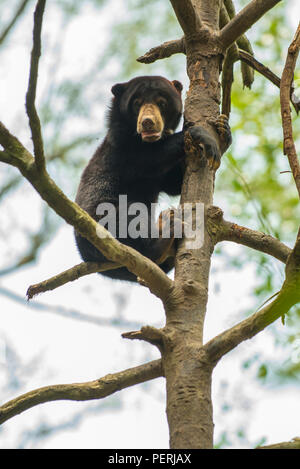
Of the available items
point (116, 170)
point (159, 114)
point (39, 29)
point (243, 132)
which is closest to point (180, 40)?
point (159, 114)

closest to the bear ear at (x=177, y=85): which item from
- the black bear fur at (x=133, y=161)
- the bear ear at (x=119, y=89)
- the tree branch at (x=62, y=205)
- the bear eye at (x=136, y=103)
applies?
the black bear fur at (x=133, y=161)

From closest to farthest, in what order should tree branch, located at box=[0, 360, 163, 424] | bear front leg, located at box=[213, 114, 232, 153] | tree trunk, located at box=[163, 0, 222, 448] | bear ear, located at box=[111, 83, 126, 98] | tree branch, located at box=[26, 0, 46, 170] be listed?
tree branch, located at box=[26, 0, 46, 170] < tree trunk, located at box=[163, 0, 222, 448] < tree branch, located at box=[0, 360, 163, 424] < bear front leg, located at box=[213, 114, 232, 153] < bear ear, located at box=[111, 83, 126, 98]

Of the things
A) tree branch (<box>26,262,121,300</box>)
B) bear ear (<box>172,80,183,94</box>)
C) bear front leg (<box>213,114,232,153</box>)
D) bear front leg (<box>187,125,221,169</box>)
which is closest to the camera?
tree branch (<box>26,262,121,300</box>)

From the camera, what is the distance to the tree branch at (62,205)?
7.75 ft

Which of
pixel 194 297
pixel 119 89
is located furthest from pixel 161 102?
pixel 194 297

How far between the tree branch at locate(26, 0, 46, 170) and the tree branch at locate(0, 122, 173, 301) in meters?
0.06

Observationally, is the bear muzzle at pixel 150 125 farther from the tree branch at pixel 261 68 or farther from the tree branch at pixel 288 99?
the tree branch at pixel 288 99

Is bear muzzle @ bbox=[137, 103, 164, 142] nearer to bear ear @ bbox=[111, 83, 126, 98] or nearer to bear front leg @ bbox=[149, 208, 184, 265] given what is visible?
bear ear @ bbox=[111, 83, 126, 98]

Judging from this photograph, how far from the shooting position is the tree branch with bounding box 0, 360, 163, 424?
9.41 ft

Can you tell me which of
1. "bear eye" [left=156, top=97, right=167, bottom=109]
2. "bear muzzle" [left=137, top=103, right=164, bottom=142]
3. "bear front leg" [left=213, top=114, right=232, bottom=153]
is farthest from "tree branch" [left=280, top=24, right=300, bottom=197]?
"bear eye" [left=156, top=97, right=167, bottom=109]

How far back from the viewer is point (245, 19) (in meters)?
3.56

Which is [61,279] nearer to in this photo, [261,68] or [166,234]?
[166,234]

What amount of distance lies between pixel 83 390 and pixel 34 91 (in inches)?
60.5
